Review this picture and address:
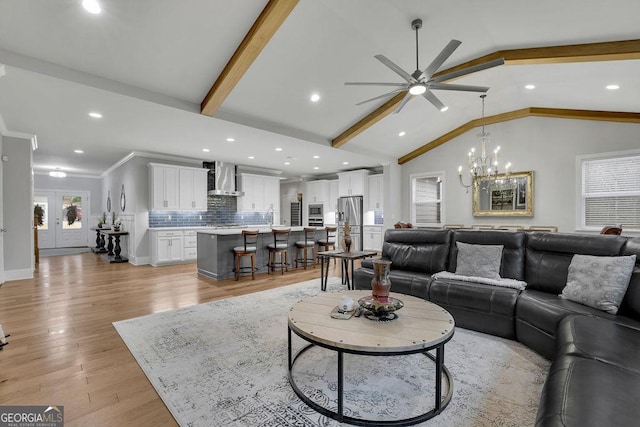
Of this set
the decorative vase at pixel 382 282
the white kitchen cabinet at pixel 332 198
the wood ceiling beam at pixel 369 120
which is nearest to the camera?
the decorative vase at pixel 382 282

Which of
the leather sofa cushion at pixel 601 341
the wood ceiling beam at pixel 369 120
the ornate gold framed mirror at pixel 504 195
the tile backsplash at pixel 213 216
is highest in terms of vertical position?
the wood ceiling beam at pixel 369 120

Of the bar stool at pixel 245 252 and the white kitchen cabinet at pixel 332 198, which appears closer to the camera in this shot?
Result: the bar stool at pixel 245 252

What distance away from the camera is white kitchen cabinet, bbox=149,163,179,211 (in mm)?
7039

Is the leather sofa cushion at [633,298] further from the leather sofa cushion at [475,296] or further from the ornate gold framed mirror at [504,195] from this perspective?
the ornate gold framed mirror at [504,195]

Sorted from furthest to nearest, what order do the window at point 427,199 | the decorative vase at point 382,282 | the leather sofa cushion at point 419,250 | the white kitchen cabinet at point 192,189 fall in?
the window at point 427,199 → the white kitchen cabinet at point 192,189 → the leather sofa cushion at point 419,250 → the decorative vase at point 382,282

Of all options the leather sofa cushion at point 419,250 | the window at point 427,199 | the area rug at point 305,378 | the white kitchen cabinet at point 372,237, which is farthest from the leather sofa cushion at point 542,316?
the white kitchen cabinet at point 372,237

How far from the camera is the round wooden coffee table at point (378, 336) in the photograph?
1661mm

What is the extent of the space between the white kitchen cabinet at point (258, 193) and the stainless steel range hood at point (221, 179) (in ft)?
1.43

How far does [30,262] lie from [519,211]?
9950 mm

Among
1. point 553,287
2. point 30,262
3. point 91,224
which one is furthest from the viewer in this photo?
point 91,224

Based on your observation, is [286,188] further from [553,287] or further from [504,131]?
[553,287]

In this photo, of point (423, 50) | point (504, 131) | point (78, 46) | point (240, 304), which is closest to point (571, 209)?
point (504, 131)

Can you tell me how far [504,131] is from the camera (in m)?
6.70

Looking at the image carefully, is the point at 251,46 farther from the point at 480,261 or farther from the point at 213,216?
the point at 213,216
